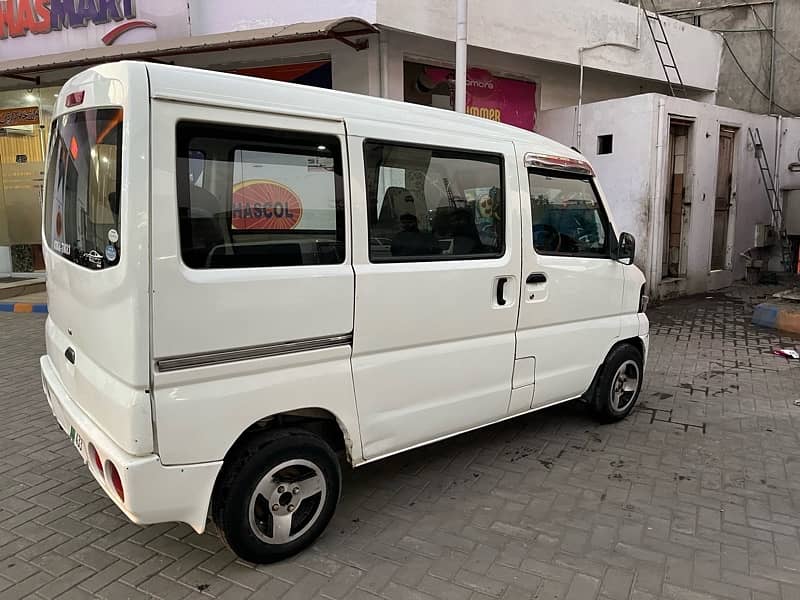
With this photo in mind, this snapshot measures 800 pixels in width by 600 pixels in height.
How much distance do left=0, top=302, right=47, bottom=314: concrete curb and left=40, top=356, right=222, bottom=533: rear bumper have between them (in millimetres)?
7566

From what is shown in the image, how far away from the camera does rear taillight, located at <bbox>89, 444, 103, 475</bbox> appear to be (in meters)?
2.63

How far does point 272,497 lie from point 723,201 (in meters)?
10.7

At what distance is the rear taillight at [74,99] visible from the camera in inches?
106

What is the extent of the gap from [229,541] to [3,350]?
18.6 feet

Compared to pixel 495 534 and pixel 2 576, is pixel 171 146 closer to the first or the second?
pixel 2 576

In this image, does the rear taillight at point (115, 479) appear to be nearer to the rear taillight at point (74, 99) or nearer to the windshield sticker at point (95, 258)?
the windshield sticker at point (95, 258)

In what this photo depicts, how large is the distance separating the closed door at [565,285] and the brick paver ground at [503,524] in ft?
2.02

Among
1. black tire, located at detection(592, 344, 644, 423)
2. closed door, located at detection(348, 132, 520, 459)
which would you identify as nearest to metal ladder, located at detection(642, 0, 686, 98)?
black tire, located at detection(592, 344, 644, 423)

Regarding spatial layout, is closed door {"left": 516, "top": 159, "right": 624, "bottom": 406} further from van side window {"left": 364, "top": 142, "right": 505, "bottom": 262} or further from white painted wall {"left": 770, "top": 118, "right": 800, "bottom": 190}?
white painted wall {"left": 770, "top": 118, "right": 800, "bottom": 190}

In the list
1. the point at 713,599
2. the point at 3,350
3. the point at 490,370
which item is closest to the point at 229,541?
the point at 490,370

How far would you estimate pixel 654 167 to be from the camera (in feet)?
29.8

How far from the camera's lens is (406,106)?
10.6 feet

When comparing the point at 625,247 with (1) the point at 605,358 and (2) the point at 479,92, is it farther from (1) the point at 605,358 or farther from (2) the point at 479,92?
(2) the point at 479,92

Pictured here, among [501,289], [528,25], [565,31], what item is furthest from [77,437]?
[565,31]
